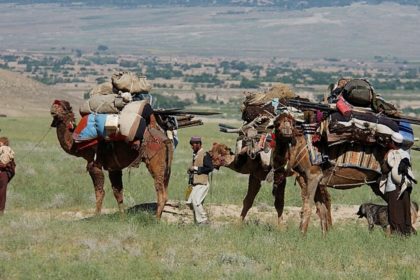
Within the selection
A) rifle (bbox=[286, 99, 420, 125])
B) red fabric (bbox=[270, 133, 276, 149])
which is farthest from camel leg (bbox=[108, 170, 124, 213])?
rifle (bbox=[286, 99, 420, 125])

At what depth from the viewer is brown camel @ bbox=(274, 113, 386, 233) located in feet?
51.2

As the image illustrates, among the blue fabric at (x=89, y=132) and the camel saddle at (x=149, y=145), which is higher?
the blue fabric at (x=89, y=132)

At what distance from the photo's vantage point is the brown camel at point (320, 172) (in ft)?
51.2

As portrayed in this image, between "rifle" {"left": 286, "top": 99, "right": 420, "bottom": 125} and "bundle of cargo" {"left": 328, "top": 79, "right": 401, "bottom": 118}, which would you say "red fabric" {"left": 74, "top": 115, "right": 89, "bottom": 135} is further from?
"bundle of cargo" {"left": 328, "top": 79, "right": 401, "bottom": 118}

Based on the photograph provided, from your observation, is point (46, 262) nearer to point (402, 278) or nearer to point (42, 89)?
point (402, 278)

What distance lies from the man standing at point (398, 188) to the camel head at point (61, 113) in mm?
5617

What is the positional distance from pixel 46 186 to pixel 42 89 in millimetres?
74253

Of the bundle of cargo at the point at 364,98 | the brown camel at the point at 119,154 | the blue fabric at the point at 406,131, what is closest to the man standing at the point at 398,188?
the blue fabric at the point at 406,131

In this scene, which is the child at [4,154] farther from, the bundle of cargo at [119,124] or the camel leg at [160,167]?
the camel leg at [160,167]

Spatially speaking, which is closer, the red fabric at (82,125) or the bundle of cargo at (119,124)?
the bundle of cargo at (119,124)

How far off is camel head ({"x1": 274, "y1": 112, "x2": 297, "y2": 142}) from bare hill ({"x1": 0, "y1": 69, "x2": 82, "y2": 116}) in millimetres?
64724

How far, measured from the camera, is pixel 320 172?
1598 cm

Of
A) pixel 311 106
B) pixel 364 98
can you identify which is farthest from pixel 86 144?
pixel 364 98

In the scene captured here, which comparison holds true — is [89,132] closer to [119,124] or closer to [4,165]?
[119,124]
